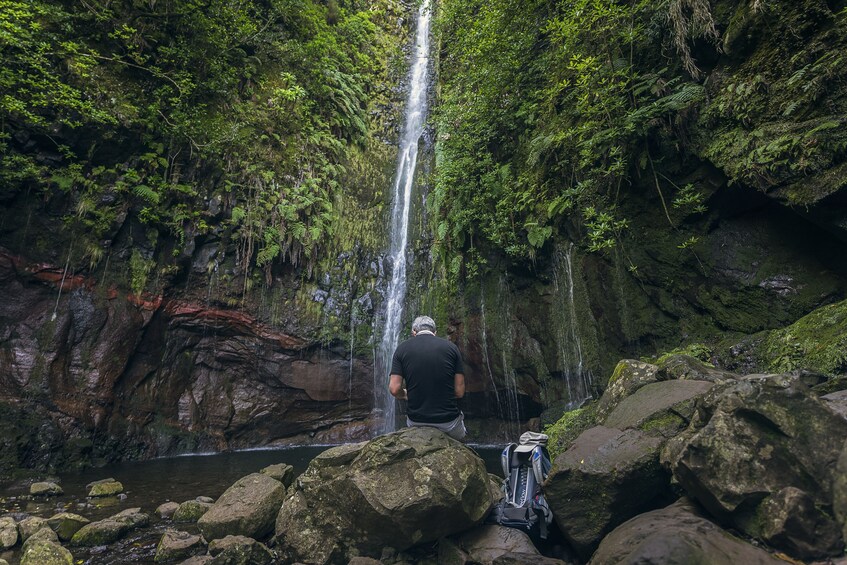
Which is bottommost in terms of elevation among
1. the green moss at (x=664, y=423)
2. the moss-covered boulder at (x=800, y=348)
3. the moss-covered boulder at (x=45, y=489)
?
the moss-covered boulder at (x=45, y=489)

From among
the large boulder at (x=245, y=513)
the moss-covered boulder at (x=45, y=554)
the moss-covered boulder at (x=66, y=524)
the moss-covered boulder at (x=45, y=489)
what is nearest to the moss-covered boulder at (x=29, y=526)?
the moss-covered boulder at (x=66, y=524)

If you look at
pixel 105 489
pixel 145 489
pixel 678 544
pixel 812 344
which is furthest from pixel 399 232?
pixel 678 544

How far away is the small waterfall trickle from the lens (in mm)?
9358

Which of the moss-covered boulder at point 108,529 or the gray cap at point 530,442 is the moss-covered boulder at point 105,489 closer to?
the moss-covered boulder at point 108,529

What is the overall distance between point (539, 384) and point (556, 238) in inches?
142

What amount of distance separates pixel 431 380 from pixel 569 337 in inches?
237

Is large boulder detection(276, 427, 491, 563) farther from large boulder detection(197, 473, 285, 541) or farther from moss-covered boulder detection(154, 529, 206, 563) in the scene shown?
moss-covered boulder detection(154, 529, 206, 563)

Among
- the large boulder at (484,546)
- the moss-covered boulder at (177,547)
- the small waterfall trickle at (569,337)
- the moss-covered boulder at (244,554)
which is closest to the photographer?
the large boulder at (484,546)

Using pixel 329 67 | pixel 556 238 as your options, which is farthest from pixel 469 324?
pixel 329 67

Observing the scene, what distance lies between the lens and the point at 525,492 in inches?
162

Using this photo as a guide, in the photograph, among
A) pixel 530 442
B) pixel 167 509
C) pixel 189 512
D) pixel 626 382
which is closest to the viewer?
pixel 530 442

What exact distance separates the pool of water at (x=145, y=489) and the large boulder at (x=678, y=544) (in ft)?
16.8

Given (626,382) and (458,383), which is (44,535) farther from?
(626,382)

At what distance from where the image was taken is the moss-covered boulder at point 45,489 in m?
7.54
